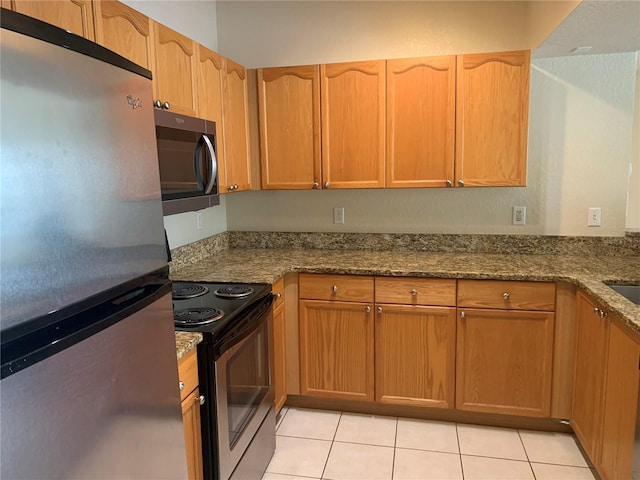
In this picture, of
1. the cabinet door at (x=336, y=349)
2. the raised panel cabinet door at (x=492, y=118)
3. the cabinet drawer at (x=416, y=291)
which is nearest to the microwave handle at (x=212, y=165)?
the cabinet door at (x=336, y=349)

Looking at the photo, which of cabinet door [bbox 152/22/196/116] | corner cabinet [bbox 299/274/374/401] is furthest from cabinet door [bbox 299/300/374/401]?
cabinet door [bbox 152/22/196/116]

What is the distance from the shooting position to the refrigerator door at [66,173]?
A: 2.48ft

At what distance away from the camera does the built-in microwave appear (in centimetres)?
183

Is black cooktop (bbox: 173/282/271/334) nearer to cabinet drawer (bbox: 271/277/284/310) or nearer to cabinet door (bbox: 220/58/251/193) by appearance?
cabinet drawer (bbox: 271/277/284/310)

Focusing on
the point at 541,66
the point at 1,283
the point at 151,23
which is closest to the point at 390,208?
the point at 541,66

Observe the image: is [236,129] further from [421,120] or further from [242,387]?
[242,387]

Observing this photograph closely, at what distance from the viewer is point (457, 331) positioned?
8.34ft

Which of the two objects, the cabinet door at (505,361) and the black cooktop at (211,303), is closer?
the black cooktop at (211,303)

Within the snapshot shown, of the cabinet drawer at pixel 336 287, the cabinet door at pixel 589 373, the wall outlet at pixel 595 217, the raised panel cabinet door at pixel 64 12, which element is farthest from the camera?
the wall outlet at pixel 595 217

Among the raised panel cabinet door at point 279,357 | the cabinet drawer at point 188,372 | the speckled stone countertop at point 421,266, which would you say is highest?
the speckled stone countertop at point 421,266

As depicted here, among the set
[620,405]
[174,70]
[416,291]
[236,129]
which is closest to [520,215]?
[416,291]

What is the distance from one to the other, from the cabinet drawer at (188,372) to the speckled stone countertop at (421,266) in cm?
75

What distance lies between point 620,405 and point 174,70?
91.2 inches

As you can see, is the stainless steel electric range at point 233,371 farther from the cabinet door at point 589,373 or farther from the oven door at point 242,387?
the cabinet door at point 589,373
